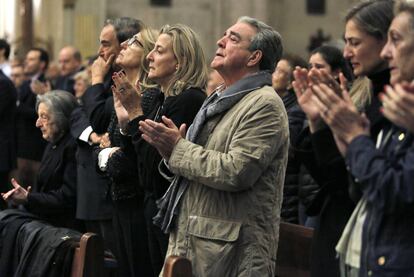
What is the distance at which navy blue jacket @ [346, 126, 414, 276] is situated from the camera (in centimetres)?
391

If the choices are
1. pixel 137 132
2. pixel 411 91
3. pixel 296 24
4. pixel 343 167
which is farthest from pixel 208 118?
pixel 296 24

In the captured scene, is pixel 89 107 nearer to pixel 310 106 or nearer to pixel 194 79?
pixel 194 79

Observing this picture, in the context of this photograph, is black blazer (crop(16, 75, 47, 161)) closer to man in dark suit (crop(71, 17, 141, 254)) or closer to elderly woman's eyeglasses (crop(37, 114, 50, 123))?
elderly woman's eyeglasses (crop(37, 114, 50, 123))

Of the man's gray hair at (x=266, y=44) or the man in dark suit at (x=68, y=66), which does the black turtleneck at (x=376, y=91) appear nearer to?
the man's gray hair at (x=266, y=44)

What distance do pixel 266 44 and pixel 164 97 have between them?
978 mm

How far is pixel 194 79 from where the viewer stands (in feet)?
20.5

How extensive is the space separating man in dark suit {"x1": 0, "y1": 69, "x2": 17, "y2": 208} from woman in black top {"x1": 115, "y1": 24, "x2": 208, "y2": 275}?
12.2 feet

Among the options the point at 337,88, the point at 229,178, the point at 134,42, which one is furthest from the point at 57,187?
the point at 337,88

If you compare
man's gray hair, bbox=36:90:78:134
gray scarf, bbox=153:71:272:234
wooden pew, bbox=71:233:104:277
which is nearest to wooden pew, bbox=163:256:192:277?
gray scarf, bbox=153:71:272:234

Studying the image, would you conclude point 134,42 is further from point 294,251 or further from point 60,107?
point 294,251

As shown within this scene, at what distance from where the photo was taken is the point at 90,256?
587 cm

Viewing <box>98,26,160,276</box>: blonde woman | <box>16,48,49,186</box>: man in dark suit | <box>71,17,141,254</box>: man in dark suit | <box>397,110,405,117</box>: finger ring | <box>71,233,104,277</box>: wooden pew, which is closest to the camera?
<box>397,110,405,117</box>: finger ring

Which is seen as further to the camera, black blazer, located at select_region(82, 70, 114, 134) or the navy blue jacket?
black blazer, located at select_region(82, 70, 114, 134)

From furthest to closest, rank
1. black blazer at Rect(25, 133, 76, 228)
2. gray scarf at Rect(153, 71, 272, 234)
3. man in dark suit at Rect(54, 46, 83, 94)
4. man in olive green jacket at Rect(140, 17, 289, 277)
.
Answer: man in dark suit at Rect(54, 46, 83, 94) < black blazer at Rect(25, 133, 76, 228) < gray scarf at Rect(153, 71, 272, 234) < man in olive green jacket at Rect(140, 17, 289, 277)
